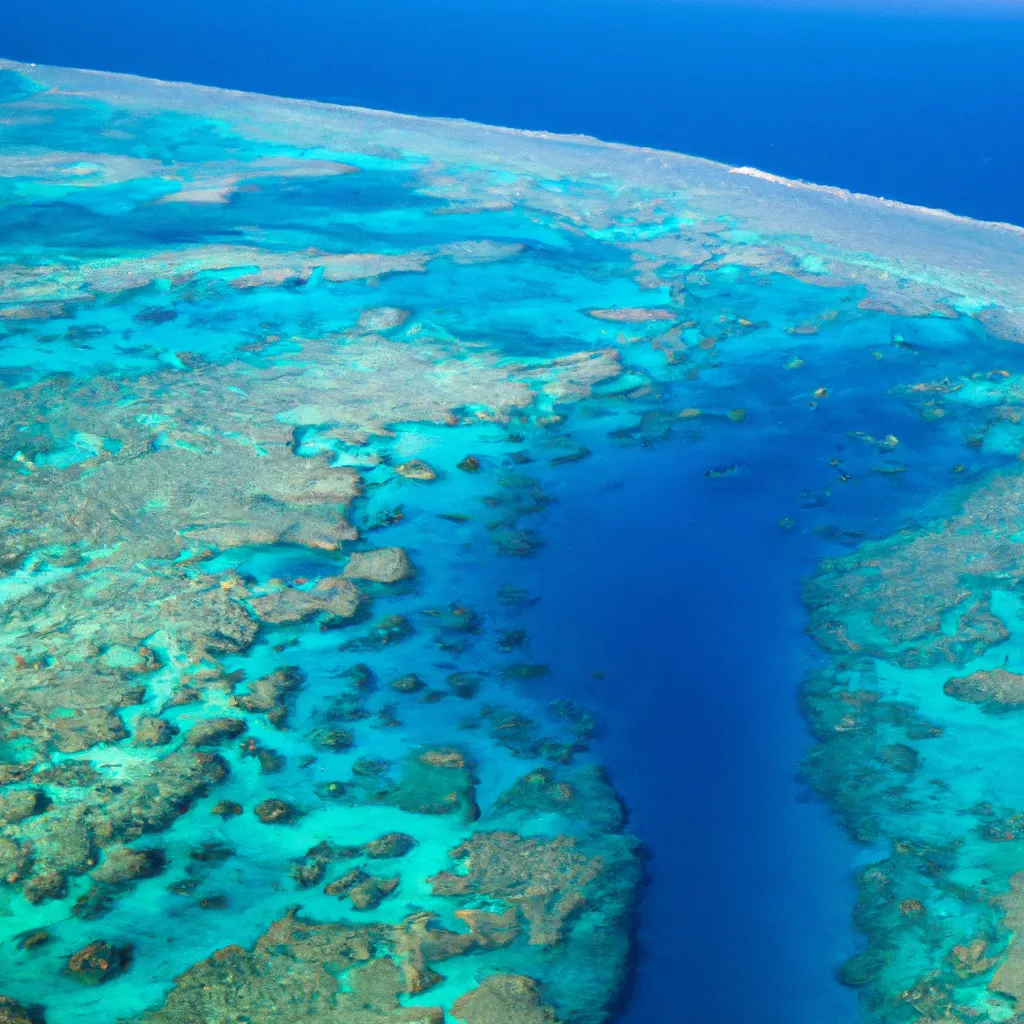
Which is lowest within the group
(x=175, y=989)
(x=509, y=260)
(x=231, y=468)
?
(x=175, y=989)

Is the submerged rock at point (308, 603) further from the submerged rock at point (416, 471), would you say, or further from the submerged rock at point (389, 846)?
the submerged rock at point (389, 846)

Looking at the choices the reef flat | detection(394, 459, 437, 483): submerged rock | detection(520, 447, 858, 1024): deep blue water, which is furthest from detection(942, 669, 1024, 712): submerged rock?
detection(394, 459, 437, 483): submerged rock

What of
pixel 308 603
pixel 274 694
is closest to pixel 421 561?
pixel 308 603

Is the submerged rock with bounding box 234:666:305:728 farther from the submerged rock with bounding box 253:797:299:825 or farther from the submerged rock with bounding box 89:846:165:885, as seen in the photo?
the submerged rock with bounding box 89:846:165:885

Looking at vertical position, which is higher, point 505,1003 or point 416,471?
point 416,471

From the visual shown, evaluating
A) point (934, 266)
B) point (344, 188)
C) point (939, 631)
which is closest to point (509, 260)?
point (344, 188)

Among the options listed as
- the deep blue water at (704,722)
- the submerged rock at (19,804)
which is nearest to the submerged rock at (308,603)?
the deep blue water at (704,722)

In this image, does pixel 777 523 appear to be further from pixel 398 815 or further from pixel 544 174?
pixel 544 174

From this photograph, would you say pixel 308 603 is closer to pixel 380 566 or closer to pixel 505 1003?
pixel 380 566
